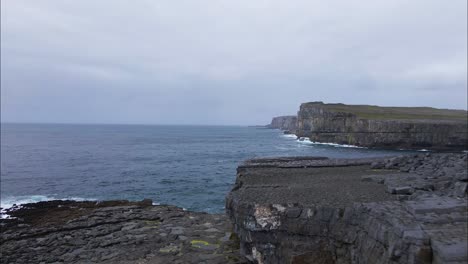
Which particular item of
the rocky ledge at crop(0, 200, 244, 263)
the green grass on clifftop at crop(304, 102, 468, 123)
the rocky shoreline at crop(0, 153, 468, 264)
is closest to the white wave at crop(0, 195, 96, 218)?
the rocky ledge at crop(0, 200, 244, 263)

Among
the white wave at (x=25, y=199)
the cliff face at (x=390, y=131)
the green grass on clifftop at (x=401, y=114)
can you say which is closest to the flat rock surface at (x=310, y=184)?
the white wave at (x=25, y=199)

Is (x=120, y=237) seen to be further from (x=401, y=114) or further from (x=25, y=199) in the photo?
(x=401, y=114)

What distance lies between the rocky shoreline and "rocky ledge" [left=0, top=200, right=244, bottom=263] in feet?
0.18

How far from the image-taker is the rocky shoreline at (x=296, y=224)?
7.28m

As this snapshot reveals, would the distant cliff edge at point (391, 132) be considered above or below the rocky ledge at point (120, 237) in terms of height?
above

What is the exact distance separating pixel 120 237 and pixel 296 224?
9386mm

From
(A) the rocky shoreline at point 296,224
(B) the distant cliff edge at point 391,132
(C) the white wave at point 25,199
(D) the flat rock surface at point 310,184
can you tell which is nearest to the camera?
(A) the rocky shoreline at point 296,224

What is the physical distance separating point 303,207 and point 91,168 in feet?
147

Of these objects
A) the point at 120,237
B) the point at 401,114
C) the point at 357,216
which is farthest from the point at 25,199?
the point at 401,114

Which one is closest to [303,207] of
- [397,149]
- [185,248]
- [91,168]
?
[185,248]

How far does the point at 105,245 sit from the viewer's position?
14750mm

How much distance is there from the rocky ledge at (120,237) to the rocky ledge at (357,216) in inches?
94.8

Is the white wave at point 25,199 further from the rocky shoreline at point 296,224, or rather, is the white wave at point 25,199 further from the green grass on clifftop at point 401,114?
the green grass on clifftop at point 401,114

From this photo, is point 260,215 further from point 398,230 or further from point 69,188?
point 69,188
